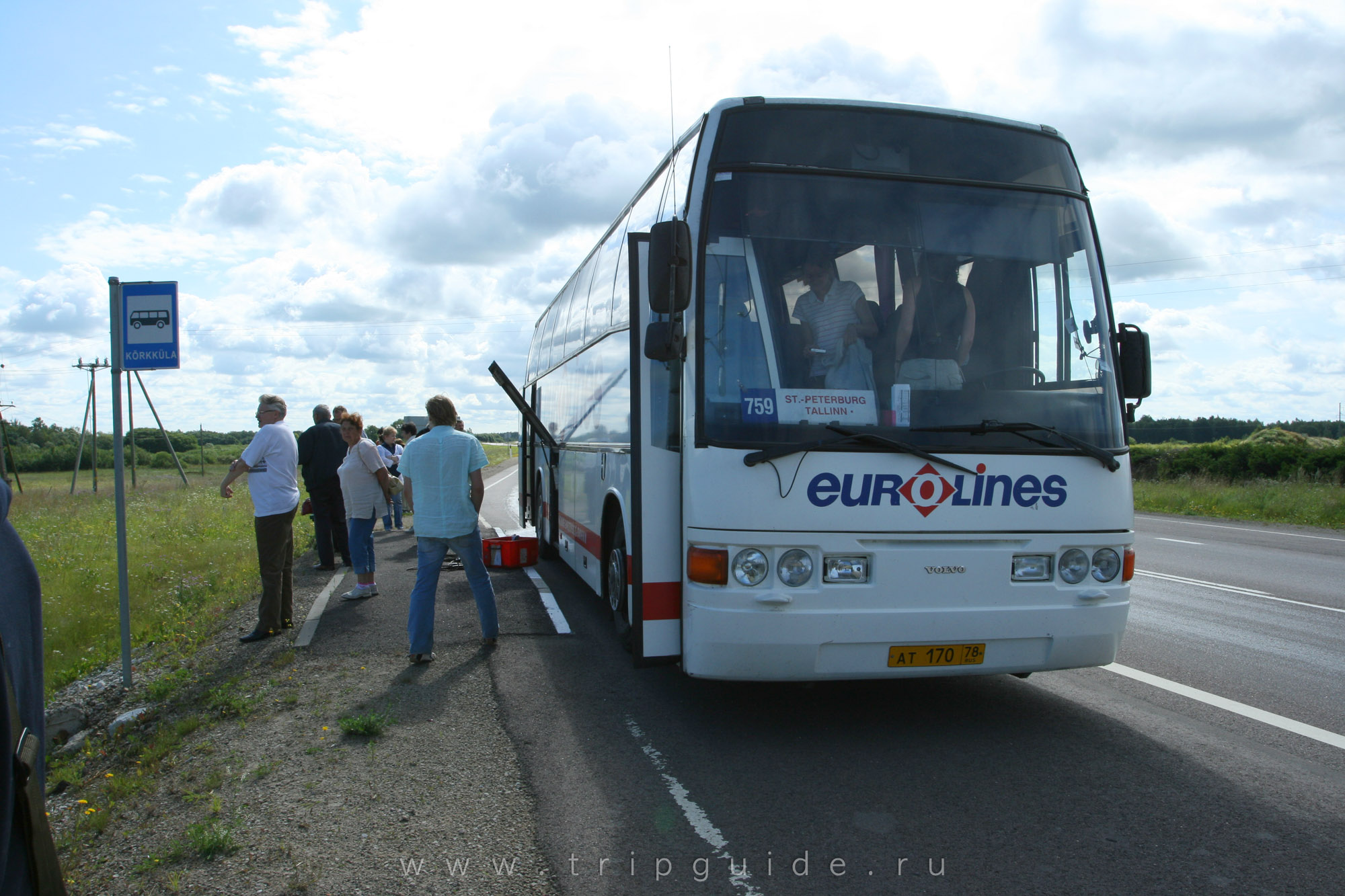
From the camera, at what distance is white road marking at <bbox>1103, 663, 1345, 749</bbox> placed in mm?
4957

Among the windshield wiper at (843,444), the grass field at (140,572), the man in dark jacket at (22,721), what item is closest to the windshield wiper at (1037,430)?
the windshield wiper at (843,444)

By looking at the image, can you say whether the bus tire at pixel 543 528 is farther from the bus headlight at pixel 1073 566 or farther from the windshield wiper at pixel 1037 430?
the bus headlight at pixel 1073 566

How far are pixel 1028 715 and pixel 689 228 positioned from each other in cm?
344

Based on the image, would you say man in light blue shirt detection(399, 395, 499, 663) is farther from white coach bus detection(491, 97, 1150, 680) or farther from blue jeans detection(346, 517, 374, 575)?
blue jeans detection(346, 517, 374, 575)

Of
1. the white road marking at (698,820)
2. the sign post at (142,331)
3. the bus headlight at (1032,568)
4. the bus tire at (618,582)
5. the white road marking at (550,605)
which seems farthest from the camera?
the white road marking at (550,605)

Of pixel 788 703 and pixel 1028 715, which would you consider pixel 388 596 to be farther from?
pixel 1028 715

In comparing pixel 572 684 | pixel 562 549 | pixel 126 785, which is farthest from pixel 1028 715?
pixel 562 549

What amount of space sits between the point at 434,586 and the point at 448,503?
633mm

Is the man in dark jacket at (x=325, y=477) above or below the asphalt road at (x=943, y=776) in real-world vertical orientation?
above

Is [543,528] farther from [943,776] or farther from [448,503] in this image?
[943,776]

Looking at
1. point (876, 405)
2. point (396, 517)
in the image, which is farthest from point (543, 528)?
point (876, 405)

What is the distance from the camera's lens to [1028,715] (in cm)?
536

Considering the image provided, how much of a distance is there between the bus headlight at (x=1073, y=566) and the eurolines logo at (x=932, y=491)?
0.28 meters

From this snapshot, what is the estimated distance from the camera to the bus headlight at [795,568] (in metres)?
4.60
